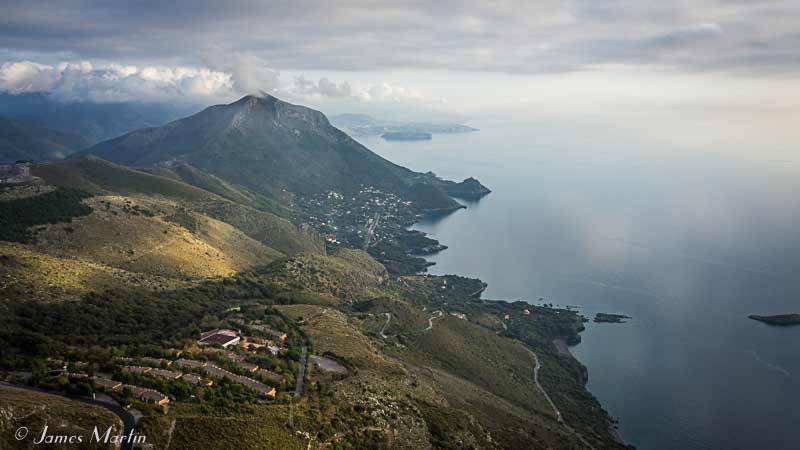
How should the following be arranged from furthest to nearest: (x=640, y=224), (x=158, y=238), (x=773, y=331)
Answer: (x=640, y=224)
(x=773, y=331)
(x=158, y=238)

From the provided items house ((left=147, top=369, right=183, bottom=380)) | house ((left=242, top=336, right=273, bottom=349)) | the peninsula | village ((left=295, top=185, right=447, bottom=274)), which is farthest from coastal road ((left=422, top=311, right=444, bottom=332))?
the peninsula

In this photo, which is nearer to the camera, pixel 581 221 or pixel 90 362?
pixel 90 362

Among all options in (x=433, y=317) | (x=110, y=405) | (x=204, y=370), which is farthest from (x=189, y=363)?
(x=433, y=317)

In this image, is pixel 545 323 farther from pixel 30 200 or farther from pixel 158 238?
pixel 30 200

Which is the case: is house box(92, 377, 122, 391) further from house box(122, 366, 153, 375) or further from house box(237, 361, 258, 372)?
house box(237, 361, 258, 372)

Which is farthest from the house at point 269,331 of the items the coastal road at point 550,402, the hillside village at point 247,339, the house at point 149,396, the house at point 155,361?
the coastal road at point 550,402

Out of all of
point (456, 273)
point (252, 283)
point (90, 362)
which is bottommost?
point (456, 273)

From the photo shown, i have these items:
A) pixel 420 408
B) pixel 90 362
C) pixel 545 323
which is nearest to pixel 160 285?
pixel 90 362

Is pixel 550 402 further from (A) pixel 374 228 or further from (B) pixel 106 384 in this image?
(A) pixel 374 228
